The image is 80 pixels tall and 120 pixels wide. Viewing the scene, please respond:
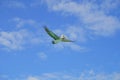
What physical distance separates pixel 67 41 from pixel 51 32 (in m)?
3.06

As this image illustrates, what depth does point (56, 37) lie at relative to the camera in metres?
45.7

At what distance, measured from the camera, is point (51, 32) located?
44844 mm

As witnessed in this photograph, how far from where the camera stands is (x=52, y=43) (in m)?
44.1

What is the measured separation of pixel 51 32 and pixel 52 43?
6.46 feet

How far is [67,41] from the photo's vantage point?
4481 centimetres

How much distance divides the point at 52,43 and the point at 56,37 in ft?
6.43

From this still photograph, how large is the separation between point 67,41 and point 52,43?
259 centimetres

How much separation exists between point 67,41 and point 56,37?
7.05ft

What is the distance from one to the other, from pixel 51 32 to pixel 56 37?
1439 mm
